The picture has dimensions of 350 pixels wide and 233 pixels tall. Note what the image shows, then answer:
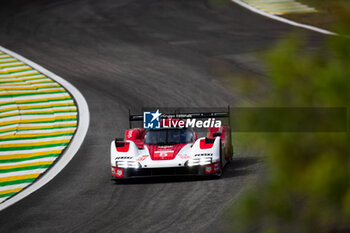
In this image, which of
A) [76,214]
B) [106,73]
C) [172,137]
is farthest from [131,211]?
[106,73]

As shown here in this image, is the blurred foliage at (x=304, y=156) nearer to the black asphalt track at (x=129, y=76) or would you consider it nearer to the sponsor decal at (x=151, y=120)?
the black asphalt track at (x=129, y=76)

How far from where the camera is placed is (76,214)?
11.4m

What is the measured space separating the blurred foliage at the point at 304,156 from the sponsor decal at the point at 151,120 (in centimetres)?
1069

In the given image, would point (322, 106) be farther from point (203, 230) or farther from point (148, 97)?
point (148, 97)

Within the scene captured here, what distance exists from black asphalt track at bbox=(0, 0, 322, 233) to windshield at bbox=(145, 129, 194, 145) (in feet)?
3.04

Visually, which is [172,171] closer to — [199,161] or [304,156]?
[199,161]

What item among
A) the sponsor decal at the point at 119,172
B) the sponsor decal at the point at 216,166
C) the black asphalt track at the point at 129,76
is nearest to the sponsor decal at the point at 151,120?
the black asphalt track at the point at 129,76

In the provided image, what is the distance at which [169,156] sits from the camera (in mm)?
13266

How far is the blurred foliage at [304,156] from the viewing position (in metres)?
3.44

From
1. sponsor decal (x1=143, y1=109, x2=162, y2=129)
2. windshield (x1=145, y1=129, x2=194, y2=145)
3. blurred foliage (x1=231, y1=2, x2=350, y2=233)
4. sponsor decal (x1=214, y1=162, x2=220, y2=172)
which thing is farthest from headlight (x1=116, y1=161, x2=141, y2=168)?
blurred foliage (x1=231, y1=2, x2=350, y2=233)

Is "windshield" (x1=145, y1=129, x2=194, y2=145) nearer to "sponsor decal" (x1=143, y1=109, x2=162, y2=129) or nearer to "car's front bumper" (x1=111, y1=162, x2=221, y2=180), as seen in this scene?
"sponsor decal" (x1=143, y1=109, x2=162, y2=129)

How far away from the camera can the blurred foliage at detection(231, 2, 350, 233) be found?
3.44 m

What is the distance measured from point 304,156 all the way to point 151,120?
11.0 meters

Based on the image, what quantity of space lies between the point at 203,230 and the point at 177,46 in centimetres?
2026
